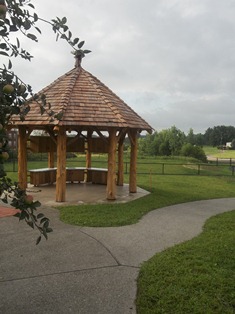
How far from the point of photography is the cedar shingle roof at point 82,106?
10945mm

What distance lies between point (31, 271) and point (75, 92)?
8.47 metres

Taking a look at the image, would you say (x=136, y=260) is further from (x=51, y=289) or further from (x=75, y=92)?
(x=75, y=92)

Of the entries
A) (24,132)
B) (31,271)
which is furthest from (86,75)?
(31,271)

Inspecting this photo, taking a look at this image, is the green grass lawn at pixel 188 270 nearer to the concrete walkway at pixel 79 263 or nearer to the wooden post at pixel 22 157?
the concrete walkway at pixel 79 263

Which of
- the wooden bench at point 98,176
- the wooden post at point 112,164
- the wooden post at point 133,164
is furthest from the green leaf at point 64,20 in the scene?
the wooden bench at point 98,176

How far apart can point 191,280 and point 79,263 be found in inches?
76.0

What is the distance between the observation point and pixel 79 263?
558 cm

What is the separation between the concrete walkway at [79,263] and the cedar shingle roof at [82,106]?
11.5ft

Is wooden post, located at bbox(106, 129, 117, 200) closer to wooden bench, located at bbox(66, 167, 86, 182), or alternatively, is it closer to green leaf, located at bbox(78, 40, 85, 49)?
wooden bench, located at bbox(66, 167, 86, 182)

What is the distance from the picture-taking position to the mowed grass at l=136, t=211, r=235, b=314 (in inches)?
165

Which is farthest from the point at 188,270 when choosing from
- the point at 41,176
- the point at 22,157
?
the point at 41,176

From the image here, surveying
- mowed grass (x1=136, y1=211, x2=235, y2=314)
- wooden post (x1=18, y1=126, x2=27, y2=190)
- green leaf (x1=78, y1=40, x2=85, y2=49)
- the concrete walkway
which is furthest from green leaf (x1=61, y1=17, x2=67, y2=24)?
wooden post (x1=18, y1=126, x2=27, y2=190)

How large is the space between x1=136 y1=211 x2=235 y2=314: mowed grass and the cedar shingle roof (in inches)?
223

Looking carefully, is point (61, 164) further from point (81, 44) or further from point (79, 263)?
point (81, 44)
